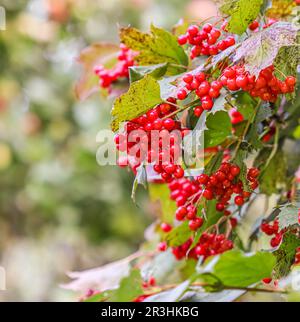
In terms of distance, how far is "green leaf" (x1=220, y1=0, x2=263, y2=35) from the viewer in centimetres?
63

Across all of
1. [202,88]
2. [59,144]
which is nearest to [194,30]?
[202,88]

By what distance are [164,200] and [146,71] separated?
31cm

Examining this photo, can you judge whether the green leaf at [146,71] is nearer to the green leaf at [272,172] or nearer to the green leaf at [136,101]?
the green leaf at [136,101]

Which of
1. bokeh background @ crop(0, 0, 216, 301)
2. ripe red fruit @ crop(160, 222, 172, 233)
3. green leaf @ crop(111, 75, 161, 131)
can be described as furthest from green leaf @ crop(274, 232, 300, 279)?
bokeh background @ crop(0, 0, 216, 301)

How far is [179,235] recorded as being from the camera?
820 millimetres

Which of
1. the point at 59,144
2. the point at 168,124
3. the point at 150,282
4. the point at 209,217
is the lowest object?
the point at 150,282

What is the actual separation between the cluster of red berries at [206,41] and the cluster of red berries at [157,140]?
0.09m

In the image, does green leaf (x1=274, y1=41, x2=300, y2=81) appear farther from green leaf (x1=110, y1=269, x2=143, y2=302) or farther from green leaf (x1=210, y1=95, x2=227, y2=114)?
green leaf (x1=110, y1=269, x2=143, y2=302)

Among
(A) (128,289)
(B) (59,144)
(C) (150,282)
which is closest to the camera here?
(A) (128,289)

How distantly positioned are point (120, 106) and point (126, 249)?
239cm

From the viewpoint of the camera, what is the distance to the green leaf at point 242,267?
665 millimetres

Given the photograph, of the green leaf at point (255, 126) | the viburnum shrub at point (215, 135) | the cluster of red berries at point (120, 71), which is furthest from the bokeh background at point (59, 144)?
the green leaf at point (255, 126)

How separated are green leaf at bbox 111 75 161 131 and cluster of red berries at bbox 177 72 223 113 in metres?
0.03

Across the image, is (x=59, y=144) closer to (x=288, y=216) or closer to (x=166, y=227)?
(x=166, y=227)
